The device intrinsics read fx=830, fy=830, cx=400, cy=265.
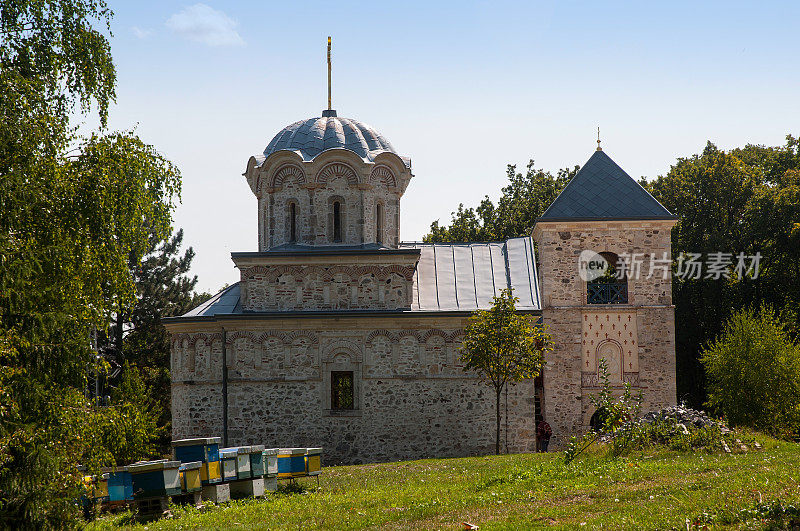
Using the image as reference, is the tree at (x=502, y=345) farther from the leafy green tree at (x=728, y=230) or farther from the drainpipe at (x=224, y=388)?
the leafy green tree at (x=728, y=230)

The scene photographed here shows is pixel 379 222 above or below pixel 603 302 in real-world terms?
above

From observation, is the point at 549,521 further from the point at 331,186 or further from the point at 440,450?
the point at 331,186

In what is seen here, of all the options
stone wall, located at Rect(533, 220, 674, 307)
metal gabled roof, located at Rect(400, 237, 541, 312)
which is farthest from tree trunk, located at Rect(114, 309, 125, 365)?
stone wall, located at Rect(533, 220, 674, 307)

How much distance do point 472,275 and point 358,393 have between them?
4.96 m

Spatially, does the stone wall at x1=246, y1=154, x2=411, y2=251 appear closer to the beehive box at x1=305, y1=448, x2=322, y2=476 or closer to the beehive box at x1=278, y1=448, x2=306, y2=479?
the beehive box at x1=305, y1=448, x2=322, y2=476

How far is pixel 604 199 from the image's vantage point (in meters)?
22.3

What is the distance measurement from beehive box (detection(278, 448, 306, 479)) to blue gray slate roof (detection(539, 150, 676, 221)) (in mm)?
10456

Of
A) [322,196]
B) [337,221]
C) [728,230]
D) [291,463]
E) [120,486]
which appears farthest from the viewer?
[728,230]

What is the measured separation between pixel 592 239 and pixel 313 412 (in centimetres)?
867

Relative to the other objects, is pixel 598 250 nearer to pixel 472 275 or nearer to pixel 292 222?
pixel 472 275

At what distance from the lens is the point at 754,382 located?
1905cm

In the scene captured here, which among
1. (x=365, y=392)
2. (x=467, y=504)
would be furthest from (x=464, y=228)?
(x=467, y=504)

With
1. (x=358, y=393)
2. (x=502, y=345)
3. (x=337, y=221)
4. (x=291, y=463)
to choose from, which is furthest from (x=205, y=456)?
(x=337, y=221)

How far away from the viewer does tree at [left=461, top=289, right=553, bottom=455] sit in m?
19.7
